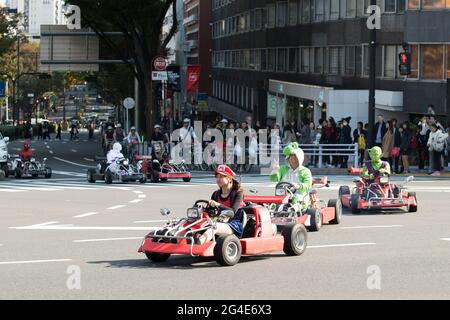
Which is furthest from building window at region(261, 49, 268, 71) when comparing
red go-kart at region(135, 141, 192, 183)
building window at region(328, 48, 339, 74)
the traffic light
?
red go-kart at region(135, 141, 192, 183)

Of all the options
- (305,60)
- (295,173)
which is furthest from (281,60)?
(295,173)

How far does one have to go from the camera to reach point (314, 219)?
1917cm

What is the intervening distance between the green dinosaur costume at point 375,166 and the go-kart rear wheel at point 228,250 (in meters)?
8.66

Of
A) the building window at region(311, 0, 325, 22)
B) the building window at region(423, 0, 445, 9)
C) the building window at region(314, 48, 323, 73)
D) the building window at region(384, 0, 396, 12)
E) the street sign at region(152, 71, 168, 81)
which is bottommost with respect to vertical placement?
the street sign at region(152, 71, 168, 81)

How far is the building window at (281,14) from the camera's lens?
72600 millimetres

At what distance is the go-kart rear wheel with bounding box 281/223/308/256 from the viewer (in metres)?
15.6

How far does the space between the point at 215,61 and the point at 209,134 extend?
74.6 m

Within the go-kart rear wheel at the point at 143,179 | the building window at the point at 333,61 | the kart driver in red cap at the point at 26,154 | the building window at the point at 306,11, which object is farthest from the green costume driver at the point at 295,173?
the building window at the point at 306,11

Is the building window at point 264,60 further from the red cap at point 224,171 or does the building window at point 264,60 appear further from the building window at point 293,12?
the red cap at point 224,171

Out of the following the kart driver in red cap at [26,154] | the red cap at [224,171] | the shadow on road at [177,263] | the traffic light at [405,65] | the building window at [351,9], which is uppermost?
the building window at [351,9]

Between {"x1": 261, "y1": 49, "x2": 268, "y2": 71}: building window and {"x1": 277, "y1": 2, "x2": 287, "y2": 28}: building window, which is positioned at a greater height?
{"x1": 277, "y1": 2, "x2": 287, "y2": 28}: building window

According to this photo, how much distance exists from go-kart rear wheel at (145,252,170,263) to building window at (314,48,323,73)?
1843 inches

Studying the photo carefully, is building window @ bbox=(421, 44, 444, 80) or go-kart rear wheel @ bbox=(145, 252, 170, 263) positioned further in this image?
building window @ bbox=(421, 44, 444, 80)

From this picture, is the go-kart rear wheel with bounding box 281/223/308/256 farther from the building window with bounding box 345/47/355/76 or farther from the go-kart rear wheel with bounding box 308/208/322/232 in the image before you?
the building window with bounding box 345/47/355/76
